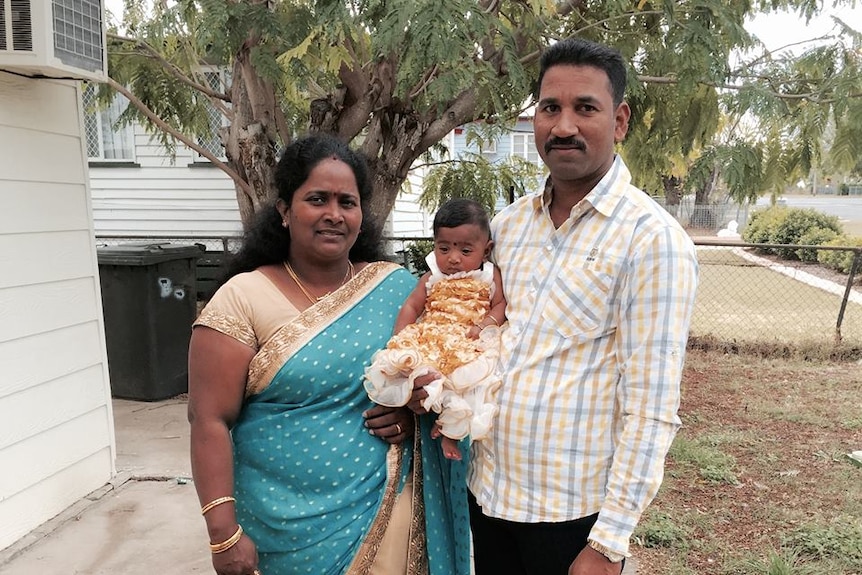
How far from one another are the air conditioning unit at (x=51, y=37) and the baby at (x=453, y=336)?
217 centimetres

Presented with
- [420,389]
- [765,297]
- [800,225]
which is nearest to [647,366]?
[420,389]

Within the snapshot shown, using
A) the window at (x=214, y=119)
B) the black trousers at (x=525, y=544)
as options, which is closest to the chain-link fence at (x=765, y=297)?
the window at (x=214, y=119)

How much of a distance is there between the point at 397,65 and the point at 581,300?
8.40 ft

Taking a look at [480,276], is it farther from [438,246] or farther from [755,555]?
[755,555]

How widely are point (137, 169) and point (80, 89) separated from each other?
21.8 feet

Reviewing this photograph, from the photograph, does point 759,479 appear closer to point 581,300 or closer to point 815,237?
point 581,300

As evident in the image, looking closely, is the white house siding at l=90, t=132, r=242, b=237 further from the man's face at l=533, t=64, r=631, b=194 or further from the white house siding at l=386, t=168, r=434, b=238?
the man's face at l=533, t=64, r=631, b=194

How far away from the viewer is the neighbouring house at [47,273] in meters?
2.96

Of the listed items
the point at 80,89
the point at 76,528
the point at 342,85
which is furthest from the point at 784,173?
the point at 76,528

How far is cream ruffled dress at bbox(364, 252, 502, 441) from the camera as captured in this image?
1575 mm

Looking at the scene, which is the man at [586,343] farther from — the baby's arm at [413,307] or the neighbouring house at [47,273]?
the neighbouring house at [47,273]

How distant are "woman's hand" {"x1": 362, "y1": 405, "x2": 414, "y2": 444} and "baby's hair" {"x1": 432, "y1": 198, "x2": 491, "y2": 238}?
0.54m

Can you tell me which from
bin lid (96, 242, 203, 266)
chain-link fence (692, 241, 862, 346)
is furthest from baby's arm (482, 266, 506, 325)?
bin lid (96, 242, 203, 266)

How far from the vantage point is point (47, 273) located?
3.22 m
